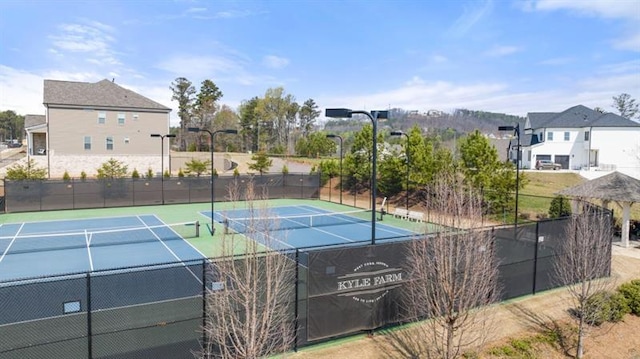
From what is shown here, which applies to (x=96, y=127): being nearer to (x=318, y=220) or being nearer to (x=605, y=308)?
(x=318, y=220)

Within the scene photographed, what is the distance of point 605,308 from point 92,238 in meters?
22.5

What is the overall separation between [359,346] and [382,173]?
Result: 30.3 metres

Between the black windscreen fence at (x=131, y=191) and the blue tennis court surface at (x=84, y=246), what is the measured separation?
530 cm

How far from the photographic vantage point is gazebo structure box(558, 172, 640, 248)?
2114 centimetres

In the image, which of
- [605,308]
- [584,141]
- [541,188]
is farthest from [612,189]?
[584,141]

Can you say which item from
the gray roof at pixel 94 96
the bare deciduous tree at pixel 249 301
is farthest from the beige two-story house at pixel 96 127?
the bare deciduous tree at pixel 249 301

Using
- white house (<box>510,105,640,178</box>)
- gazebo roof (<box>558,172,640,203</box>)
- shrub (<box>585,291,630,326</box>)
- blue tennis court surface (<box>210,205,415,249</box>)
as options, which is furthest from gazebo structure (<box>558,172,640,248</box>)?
white house (<box>510,105,640,178</box>)

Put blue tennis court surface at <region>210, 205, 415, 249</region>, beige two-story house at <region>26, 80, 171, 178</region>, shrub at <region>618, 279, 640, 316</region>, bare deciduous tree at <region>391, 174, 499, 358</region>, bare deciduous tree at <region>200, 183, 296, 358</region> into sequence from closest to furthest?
1. bare deciduous tree at <region>200, 183, 296, 358</region>
2. bare deciduous tree at <region>391, 174, 499, 358</region>
3. shrub at <region>618, 279, 640, 316</region>
4. blue tennis court surface at <region>210, 205, 415, 249</region>
5. beige two-story house at <region>26, 80, 171, 178</region>

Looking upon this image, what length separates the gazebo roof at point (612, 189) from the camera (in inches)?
831

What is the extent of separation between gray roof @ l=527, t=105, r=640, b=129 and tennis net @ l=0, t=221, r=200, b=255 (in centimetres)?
5163

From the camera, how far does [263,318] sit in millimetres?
7676

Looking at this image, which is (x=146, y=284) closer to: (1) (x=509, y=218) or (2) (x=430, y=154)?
(1) (x=509, y=218)

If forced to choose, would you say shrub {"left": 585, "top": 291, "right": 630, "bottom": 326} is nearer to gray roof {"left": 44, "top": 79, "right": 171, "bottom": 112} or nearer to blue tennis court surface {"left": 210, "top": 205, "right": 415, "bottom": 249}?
blue tennis court surface {"left": 210, "top": 205, "right": 415, "bottom": 249}

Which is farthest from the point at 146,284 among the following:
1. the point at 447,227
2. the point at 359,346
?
the point at 447,227
